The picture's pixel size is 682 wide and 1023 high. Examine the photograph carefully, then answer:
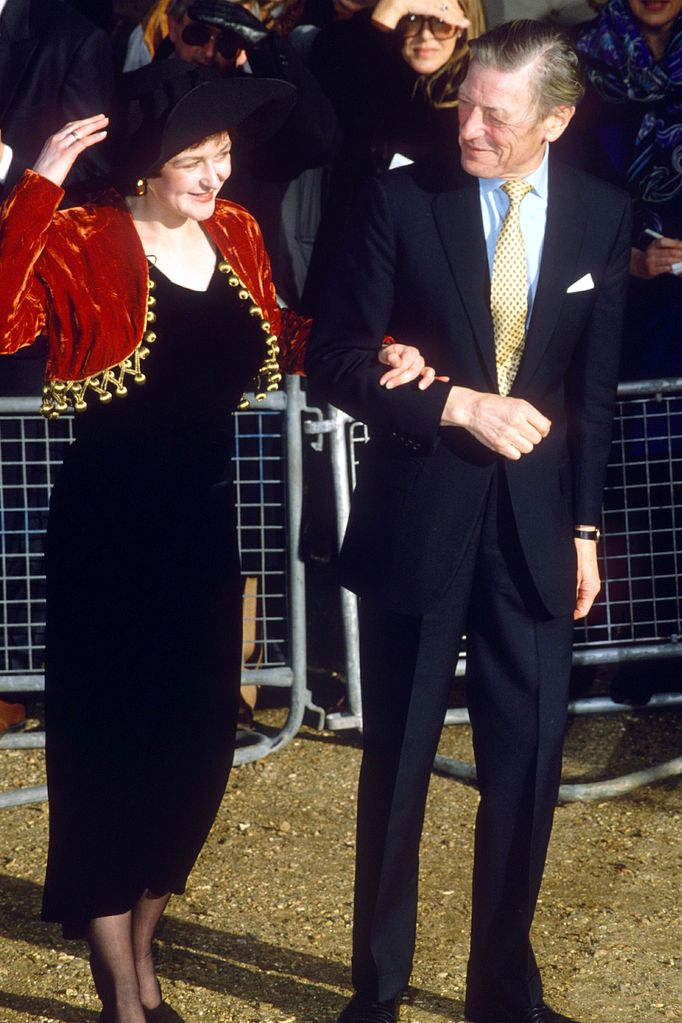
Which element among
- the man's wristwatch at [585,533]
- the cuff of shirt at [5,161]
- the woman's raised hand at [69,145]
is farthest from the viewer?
the cuff of shirt at [5,161]

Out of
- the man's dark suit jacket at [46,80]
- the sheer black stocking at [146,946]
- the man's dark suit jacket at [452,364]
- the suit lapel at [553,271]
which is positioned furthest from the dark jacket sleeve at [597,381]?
the man's dark suit jacket at [46,80]

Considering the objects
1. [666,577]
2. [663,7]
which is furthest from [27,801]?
[663,7]

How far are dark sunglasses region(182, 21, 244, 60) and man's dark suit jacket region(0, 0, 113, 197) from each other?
1.01 ft

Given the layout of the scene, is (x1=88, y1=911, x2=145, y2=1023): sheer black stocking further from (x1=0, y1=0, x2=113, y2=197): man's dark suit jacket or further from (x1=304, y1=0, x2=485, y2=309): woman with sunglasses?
(x1=0, y1=0, x2=113, y2=197): man's dark suit jacket

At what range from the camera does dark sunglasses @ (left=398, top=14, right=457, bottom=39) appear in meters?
4.98

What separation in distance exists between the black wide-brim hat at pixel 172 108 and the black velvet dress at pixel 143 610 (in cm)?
28

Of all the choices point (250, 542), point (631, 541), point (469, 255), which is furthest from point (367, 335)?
point (631, 541)

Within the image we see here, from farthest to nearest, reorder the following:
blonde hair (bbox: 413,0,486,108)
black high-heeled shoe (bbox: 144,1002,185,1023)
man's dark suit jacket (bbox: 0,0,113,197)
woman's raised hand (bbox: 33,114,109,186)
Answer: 1. blonde hair (bbox: 413,0,486,108)
2. man's dark suit jacket (bbox: 0,0,113,197)
3. black high-heeled shoe (bbox: 144,1002,185,1023)
4. woman's raised hand (bbox: 33,114,109,186)

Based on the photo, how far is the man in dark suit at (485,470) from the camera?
3205 millimetres

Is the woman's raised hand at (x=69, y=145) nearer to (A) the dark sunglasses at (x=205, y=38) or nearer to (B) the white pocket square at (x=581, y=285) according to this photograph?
(B) the white pocket square at (x=581, y=285)

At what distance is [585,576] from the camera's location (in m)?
3.49

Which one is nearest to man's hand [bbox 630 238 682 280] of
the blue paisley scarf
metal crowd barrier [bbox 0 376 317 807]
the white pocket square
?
the blue paisley scarf

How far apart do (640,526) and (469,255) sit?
2.64m

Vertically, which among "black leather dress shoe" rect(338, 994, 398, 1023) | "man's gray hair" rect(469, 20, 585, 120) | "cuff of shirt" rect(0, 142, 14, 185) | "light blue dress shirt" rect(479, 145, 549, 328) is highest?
"cuff of shirt" rect(0, 142, 14, 185)
